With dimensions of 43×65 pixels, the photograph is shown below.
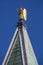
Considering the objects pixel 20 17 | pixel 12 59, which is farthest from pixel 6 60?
pixel 20 17

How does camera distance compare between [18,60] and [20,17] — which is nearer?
[18,60]

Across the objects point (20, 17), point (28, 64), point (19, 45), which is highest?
point (20, 17)

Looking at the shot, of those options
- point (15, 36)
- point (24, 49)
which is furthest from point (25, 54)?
point (15, 36)

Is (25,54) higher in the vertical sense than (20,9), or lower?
lower

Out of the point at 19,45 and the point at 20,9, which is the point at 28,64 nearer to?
the point at 19,45

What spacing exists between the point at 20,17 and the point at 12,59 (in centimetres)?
774

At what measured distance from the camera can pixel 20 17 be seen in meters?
67.4

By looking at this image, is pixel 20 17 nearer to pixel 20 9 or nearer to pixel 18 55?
pixel 20 9

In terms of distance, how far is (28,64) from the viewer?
60.4 metres

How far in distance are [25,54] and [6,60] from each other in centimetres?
333

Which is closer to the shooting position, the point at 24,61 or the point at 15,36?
Answer: the point at 24,61

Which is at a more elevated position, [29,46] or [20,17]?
[20,17]

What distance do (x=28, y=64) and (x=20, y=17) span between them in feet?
32.7

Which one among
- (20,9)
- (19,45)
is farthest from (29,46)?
(20,9)
